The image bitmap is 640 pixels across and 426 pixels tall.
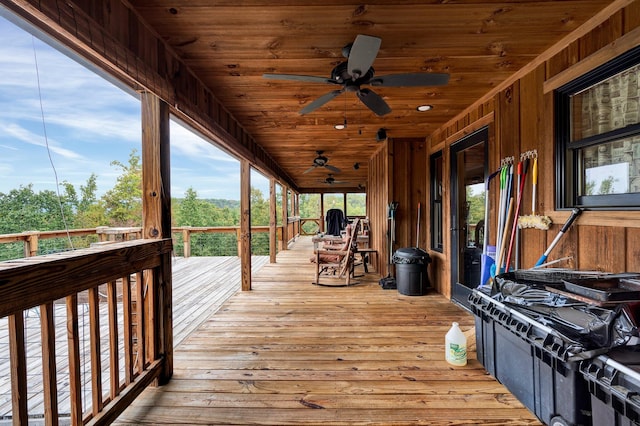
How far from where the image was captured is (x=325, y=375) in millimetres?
2057

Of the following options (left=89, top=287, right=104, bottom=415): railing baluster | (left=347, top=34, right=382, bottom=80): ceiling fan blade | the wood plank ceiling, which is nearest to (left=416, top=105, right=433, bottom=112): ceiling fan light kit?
the wood plank ceiling

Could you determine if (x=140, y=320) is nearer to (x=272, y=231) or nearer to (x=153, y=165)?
(x=153, y=165)

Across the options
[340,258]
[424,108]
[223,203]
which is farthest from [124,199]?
[223,203]

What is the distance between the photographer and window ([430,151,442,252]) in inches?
171

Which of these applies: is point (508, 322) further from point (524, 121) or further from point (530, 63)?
point (530, 63)

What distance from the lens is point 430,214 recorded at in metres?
4.52

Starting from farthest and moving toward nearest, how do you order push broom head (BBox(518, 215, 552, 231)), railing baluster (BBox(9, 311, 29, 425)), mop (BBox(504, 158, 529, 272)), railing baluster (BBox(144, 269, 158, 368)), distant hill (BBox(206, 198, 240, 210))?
distant hill (BBox(206, 198, 240, 210))
mop (BBox(504, 158, 529, 272))
push broom head (BBox(518, 215, 552, 231))
railing baluster (BBox(144, 269, 158, 368))
railing baluster (BBox(9, 311, 29, 425))

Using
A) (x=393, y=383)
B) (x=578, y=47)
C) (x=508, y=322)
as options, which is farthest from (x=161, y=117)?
(x=578, y=47)

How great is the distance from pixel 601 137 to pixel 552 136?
35cm

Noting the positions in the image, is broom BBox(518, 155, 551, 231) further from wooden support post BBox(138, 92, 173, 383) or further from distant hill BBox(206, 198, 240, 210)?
distant hill BBox(206, 198, 240, 210)

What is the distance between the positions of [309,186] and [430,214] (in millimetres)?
8530

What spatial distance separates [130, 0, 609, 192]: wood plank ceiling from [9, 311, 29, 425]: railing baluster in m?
1.70

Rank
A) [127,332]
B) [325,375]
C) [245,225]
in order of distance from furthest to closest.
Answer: [245,225]
[325,375]
[127,332]

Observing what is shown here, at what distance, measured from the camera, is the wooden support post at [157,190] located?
1.99 metres
